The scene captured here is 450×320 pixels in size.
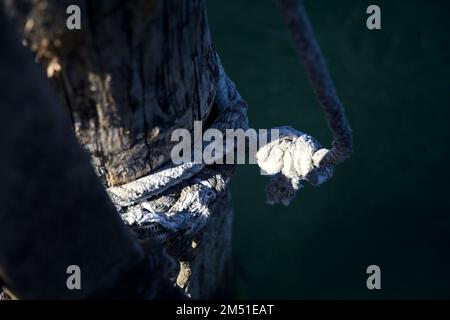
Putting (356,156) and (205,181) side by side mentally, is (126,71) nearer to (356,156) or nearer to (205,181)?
(205,181)

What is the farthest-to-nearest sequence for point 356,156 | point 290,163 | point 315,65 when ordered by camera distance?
point 356,156
point 290,163
point 315,65

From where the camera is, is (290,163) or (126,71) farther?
(290,163)

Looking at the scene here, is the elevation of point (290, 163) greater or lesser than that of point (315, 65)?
lesser

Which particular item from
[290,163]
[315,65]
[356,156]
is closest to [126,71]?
[315,65]

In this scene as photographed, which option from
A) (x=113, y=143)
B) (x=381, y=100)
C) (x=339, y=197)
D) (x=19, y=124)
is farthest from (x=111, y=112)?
(x=381, y=100)

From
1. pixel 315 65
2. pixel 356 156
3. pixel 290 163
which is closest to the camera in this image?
pixel 315 65

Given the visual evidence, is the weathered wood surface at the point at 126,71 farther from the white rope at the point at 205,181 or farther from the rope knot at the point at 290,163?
the rope knot at the point at 290,163
